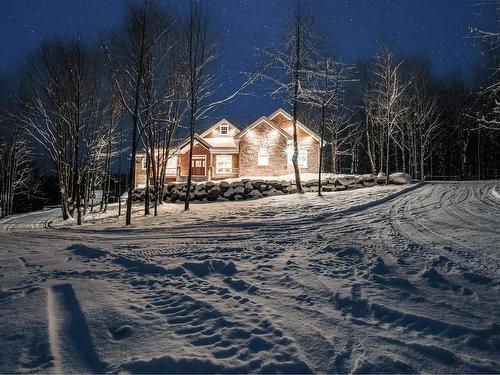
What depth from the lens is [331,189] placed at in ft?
72.2

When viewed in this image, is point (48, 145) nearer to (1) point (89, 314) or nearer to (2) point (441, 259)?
(1) point (89, 314)

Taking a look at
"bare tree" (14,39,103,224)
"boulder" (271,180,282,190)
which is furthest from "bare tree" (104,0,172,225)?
"boulder" (271,180,282,190)

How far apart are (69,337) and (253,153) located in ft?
89.7

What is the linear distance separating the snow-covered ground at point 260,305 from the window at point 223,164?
2362 cm

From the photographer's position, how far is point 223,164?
31188 mm

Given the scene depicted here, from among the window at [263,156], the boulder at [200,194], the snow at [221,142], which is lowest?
the boulder at [200,194]

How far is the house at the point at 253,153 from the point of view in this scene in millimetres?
29844

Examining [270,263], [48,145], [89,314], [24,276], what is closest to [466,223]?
[270,263]

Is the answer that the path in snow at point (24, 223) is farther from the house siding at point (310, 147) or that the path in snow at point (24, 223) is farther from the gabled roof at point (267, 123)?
the house siding at point (310, 147)

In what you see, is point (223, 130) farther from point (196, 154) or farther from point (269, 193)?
point (269, 193)

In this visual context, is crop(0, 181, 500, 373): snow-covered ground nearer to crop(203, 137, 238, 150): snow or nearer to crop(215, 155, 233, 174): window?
crop(215, 155, 233, 174): window

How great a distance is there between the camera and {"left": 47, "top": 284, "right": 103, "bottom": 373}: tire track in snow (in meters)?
2.66

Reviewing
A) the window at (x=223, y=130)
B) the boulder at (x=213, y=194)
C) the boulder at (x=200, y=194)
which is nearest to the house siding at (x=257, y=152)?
the window at (x=223, y=130)

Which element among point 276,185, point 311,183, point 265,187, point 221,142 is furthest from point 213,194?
point 221,142
